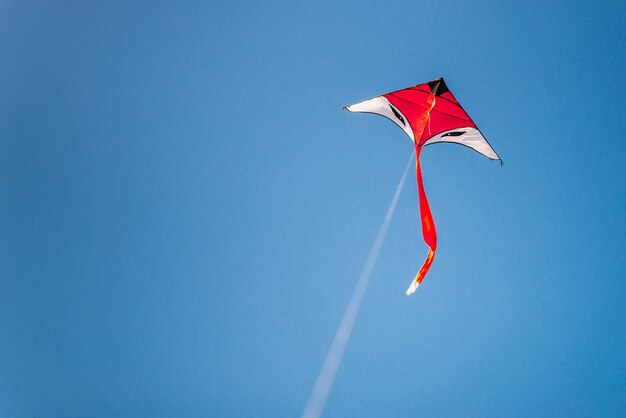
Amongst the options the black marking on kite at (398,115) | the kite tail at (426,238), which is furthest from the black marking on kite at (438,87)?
the kite tail at (426,238)

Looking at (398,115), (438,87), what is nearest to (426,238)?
(438,87)

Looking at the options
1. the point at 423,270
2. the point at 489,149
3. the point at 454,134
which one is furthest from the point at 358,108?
the point at 423,270

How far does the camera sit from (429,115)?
4.94 m

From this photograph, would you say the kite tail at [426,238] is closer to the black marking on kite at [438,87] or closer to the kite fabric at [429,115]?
the kite fabric at [429,115]

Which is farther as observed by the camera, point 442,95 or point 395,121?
point 395,121

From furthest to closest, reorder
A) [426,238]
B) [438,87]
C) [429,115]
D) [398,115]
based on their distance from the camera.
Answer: [398,115]
[429,115]
[438,87]
[426,238]

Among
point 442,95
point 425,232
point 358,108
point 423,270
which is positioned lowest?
point 423,270

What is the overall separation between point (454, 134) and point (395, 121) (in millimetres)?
874

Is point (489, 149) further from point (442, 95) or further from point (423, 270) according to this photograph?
point (423, 270)

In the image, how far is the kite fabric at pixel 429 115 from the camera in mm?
4555

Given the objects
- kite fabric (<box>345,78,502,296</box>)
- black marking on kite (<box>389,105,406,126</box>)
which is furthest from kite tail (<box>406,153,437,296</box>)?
black marking on kite (<box>389,105,406,126</box>)

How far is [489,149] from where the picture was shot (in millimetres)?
4977

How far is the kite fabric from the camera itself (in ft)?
14.9

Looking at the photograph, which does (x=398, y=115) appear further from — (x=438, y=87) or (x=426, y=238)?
(x=426, y=238)
